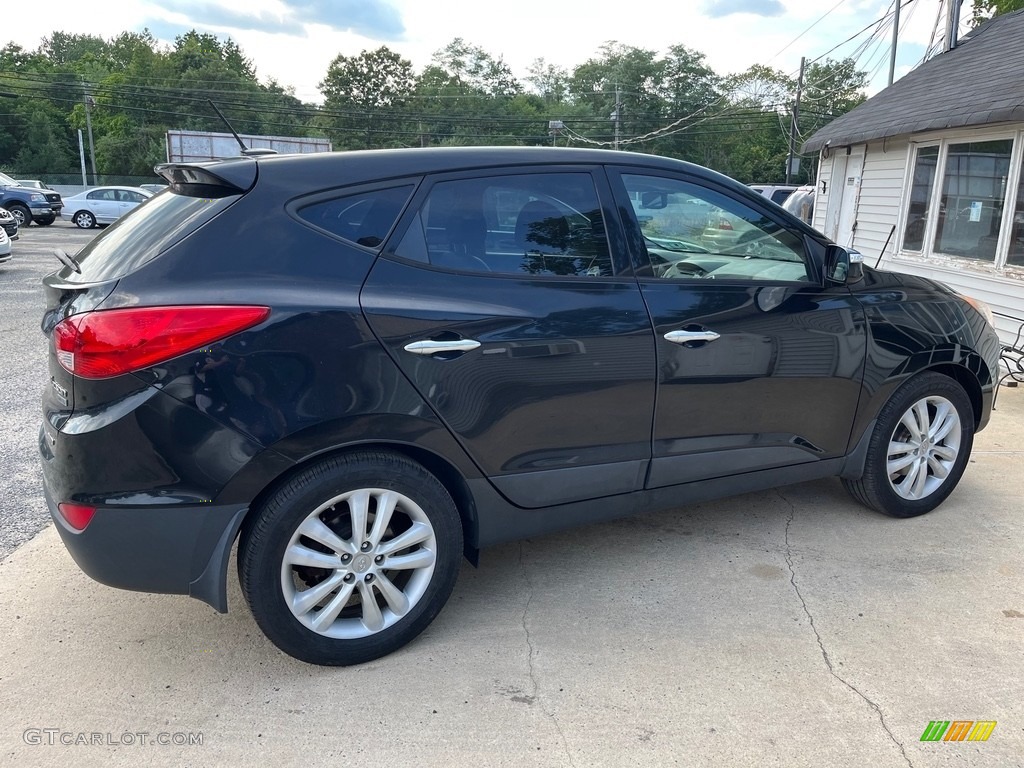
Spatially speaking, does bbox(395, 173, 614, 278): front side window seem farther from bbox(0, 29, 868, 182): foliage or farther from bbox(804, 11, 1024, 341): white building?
bbox(0, 29, 868, 182): foliage


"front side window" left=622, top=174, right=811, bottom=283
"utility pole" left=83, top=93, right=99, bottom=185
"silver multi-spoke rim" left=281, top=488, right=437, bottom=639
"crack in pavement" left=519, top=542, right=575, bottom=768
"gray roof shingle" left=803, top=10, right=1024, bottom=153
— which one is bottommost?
"crack in pavement" left=519, top=542, right=575, bottom=768

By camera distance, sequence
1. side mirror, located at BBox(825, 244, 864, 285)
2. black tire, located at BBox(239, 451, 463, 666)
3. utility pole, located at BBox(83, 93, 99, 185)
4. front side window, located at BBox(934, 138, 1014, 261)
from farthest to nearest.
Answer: utility pole, located at BBox(83, 93, 99, 185), front side window, located at BBox(934, 138, 1014, 261), side mirror, located at BBox(825, 244, 864, 285), black tire, located at BBox(239, 451, 463, 666)

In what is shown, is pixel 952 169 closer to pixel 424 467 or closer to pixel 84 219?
pixel 424 467

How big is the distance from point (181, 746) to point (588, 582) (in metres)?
1.72

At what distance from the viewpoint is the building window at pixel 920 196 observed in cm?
1005

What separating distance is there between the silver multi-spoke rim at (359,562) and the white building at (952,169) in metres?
7.57

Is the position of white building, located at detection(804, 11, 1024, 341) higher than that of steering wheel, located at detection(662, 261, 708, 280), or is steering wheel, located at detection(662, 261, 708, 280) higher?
white building, located at detection(804, 11, 1024, 341)

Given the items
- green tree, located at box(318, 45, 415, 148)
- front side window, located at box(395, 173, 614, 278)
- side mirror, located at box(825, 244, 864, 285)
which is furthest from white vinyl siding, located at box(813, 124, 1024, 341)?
green tree, located at box(318, 45, 415, 148)

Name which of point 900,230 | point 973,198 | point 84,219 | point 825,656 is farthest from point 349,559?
point 84,219

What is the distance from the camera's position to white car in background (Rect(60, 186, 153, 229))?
25.6 metres

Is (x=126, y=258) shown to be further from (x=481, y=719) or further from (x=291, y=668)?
(x=481, y=719)

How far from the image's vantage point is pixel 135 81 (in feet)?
218

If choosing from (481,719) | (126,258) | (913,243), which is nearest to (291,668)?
(481,719)

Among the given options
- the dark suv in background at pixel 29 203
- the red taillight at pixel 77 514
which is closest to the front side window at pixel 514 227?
the red taillight at pixel 77 514
